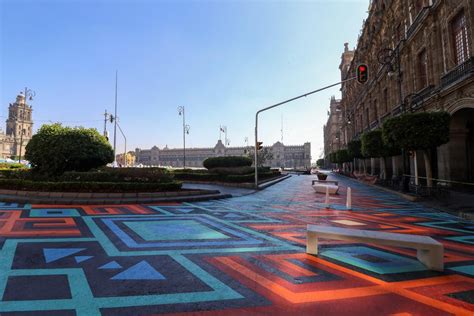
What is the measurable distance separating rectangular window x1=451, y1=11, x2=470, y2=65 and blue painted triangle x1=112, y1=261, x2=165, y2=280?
19502 millimetres

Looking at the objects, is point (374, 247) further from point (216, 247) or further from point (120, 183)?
point (120, 183)

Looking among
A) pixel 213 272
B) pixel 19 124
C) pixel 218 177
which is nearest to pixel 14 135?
pixel 19 124

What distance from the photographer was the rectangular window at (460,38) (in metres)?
15.9

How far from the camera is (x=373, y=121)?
120 feet

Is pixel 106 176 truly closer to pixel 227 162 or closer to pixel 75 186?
pixel 75 186

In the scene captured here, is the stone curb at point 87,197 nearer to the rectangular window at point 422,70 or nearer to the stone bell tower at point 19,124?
the rectangular window at point 422,70

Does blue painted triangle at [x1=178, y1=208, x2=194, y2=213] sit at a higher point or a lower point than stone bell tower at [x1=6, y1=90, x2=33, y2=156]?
lower

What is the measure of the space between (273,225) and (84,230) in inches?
194

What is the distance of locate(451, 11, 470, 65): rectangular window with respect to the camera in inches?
626

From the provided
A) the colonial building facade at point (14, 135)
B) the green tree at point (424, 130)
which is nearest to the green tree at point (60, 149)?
the green tree at point (424, 130)

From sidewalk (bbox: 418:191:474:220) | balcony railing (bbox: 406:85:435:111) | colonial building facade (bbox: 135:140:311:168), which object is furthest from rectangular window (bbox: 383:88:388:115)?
colonial building facade (bbox: 135:140:311:168)

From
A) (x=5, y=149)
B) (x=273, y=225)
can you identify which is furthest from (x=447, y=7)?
(x=5, y=149)

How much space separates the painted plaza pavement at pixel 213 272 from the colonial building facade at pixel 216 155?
136 m

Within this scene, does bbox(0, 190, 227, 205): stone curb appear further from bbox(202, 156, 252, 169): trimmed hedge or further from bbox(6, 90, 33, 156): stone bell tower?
bbox(6, 90, 33, 156): stone bell tower
